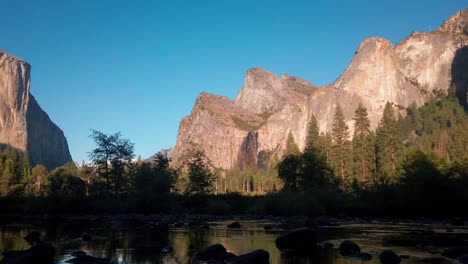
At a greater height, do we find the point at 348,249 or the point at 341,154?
the point at 341,154

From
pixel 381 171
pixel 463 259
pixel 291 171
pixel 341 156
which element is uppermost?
pixel 341 156

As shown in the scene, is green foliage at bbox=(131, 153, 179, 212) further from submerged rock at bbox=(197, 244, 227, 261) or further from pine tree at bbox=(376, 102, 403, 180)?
pine tree at bbox=(376, 102, 403, 180)

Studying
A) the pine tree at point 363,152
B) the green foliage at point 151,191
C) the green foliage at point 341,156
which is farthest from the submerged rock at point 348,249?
the green foliage at point 341,156

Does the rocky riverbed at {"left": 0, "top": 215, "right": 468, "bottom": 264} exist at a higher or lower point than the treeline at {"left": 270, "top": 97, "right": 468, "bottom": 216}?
lower

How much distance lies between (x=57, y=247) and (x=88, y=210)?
3369 cm

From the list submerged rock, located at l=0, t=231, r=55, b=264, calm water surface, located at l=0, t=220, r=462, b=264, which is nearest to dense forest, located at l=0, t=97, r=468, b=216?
calm water surface, located at l=0, t=220, r=462, b=264

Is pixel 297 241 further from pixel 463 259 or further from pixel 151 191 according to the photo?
pixel 151 191

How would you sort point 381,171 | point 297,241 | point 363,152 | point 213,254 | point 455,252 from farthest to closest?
point 363,152 < point 381,171 < point 297,241 < point 213,254 < point 455,252

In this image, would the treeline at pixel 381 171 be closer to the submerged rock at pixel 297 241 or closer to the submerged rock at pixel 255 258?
the submerged rock at pixel 297 241

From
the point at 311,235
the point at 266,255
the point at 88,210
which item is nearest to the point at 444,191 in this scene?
the point at 311,235

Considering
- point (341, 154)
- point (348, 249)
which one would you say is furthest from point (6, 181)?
point (348, 249)

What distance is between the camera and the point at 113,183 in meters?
62.0

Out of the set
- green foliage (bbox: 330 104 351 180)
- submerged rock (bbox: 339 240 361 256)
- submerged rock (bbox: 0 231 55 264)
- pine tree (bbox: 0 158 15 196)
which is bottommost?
submerged rock (bbox: 339 240 361 256)

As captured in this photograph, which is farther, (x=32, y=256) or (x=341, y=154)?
(x=341, y=154)
